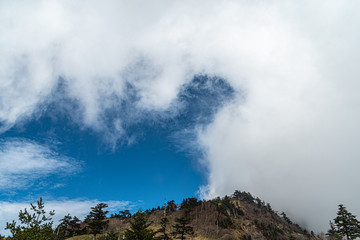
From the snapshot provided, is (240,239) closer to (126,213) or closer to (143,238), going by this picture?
(126,213)

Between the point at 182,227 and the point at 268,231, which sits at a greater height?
the point at 268,231

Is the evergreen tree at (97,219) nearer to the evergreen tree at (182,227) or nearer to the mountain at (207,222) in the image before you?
the mountain at (207,222)

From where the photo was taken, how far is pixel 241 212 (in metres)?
138

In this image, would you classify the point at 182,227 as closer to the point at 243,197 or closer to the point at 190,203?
the point at 190,203

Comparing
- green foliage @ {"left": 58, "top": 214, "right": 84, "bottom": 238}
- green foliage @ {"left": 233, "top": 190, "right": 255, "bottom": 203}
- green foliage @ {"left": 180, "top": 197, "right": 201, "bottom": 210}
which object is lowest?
green foliage @ {"left": 58, "top": 214, "right": 84, "bottom": 238}

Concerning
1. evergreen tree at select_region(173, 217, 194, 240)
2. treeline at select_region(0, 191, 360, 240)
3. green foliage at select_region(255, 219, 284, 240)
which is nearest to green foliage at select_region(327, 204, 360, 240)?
treeline at select_region(0, 191, 360, 240)

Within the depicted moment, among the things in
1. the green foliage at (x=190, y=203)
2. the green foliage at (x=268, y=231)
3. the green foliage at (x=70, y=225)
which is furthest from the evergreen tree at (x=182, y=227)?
the green foliage at (x=268, y=231)

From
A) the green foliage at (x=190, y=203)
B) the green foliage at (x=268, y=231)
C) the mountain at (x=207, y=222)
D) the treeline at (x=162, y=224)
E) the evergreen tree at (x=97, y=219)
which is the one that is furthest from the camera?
the green foliage at (x=268, y=231)

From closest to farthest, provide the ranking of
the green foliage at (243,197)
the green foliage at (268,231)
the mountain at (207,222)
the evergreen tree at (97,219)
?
1. the evergreen tree at (97,219)
2. the mountain at (207,222)
3. the green foliage at (268,231)
4. the green foliage at (243,197)

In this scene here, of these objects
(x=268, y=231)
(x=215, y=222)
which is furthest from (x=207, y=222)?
(x=268, y=231)

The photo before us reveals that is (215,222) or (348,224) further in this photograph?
(215,222)

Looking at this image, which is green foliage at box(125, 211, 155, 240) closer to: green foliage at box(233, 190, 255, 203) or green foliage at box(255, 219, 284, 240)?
green foliage at box(255, 219, 284, 240)

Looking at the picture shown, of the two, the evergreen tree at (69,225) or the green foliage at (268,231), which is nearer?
the evergreen tree at (69,225)

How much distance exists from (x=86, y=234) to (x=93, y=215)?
1855 centimetres
